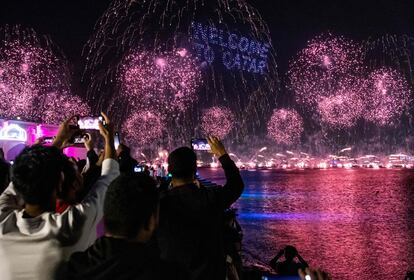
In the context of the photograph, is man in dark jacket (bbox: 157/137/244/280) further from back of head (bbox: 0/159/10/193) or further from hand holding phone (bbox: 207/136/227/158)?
back of head (bbox: 0/159/10/193)

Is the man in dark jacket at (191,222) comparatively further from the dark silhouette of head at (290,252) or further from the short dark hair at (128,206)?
the dark silhouette of head at (290,252)

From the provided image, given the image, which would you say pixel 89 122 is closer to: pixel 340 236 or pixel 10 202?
pixel 10 202

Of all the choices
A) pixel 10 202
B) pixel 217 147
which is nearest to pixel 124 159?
pixel 217 147

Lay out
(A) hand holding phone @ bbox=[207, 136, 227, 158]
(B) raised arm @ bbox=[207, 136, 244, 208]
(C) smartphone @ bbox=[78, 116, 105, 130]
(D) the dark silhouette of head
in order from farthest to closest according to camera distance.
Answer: (D) the dark silhouette of head < (C) smartphone @ bbox=[78, 116, 105, 130] < (A) hand holding phone @ bbox=[207, 136, 227, 158] < (B) raised arm @ bbox=[207, 136, 244, 208]

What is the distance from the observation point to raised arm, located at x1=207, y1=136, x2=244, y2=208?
3348mm

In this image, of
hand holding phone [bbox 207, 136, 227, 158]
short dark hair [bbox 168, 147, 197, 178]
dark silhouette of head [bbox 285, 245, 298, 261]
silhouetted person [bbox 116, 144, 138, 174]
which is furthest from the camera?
silhouetted person [bbox 116, 144, 138, 174]

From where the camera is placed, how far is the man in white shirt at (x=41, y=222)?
6.70ft

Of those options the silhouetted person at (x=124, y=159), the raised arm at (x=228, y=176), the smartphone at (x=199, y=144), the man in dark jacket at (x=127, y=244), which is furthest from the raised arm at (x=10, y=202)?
the smartphone at (x=199, y=144)

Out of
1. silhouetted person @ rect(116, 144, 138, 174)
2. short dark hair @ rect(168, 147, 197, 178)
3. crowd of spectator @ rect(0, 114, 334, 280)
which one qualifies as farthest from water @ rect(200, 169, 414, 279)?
crowd of spectator @ rect(0, 114, 334, 280)

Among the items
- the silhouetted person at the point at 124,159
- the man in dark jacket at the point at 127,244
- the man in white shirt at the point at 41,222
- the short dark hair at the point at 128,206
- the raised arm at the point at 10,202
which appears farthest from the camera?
the silhouetted person at the point at 124,159

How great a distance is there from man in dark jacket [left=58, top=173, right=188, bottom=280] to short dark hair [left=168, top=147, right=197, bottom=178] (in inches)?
41.6

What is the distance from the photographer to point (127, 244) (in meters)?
1.88

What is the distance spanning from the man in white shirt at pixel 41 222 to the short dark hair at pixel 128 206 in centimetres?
22

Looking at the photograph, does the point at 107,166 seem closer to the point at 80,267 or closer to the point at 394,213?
the point at 80,267
